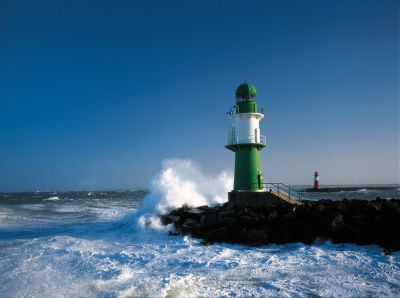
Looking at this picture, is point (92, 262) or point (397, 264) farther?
point (92, 262)

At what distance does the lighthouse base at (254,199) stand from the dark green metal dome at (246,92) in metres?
4.14

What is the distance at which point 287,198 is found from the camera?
1335cm

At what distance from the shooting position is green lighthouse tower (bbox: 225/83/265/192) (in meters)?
13.6

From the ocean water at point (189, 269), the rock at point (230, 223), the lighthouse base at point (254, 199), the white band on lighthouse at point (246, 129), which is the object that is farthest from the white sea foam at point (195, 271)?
the white band on lighthouse at point (246, 129)

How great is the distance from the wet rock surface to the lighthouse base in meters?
1.40

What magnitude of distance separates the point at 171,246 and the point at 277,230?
9.91ft

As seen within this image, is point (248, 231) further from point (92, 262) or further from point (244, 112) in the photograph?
point (244, 112)

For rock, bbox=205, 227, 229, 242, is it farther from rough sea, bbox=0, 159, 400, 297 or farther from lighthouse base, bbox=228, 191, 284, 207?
lighthouse base, bbox=228, 191, 284, 207

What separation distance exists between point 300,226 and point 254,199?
400 cm

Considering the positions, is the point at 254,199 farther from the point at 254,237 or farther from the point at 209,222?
the point at 254,237

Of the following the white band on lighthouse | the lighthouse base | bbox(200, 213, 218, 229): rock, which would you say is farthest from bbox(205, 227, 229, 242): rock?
the white band on lighthouse

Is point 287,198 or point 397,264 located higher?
point 287,198

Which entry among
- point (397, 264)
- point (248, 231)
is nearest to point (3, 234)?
point (248, 231)

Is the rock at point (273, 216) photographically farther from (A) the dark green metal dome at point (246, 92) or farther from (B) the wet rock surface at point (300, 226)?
(A) the dark green metal dome at point (246, 92)
